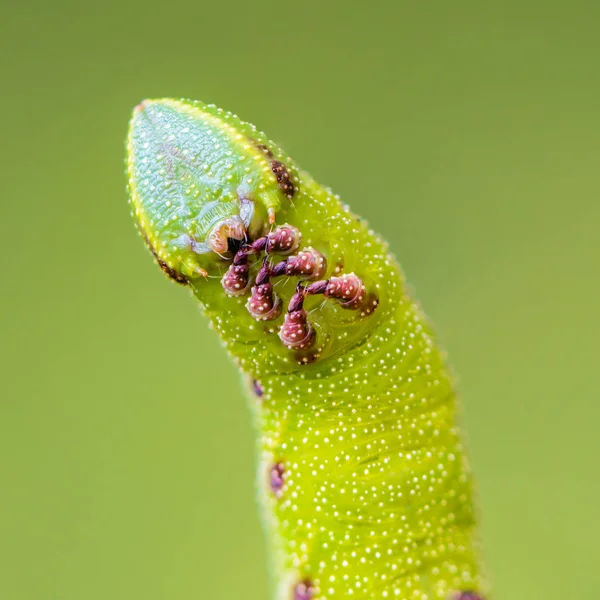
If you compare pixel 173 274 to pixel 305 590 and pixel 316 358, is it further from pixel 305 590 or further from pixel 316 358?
pixel 305 590

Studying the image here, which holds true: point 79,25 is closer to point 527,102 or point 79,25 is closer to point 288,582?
point 527,102

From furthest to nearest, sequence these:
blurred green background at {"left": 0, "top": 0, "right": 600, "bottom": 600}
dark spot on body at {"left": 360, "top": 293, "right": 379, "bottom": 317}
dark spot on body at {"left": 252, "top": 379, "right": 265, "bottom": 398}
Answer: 1. blurred green background at {"left": 0, "top": 0, "right": 600, "bottom": 600}
2. dark spot on body at {"left": 252, "top": 379, "right": 265, "bottom": 398}
3. dark spot on body at {"left": 360, "top": 293, "right": 379, "bottom": 317}

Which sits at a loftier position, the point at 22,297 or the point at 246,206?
the point at 22,297

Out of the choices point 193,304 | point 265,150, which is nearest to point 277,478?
point 265,150

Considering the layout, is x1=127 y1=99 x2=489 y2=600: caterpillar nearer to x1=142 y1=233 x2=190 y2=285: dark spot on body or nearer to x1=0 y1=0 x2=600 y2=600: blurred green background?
x1=142 y1=233 x2=190 y2=285: dark spot on body

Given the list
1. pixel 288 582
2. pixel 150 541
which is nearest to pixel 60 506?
pixel 150 541

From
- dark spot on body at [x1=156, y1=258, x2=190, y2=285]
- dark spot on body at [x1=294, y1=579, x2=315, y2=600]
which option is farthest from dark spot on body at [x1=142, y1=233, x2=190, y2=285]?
dark spot on body at [x1=294, y1=579, x2=315, y2=600]

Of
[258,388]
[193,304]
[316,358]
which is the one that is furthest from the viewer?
[193,304]
